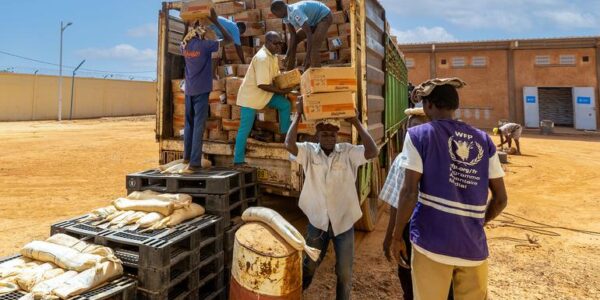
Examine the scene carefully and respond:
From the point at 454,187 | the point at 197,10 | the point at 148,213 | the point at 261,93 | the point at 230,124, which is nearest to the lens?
the point at 454,187

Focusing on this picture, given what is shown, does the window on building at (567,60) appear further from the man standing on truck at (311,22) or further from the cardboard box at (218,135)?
the cardboard box at (218,135)

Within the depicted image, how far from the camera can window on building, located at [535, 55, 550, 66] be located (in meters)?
21.8

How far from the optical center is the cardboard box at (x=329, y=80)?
2.80 meters

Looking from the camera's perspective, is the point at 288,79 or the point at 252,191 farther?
the point at 252,191

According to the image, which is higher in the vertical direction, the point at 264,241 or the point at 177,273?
the point at 264,241

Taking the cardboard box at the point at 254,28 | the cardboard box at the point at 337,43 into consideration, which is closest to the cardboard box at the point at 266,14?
the cardboard box at the point at 254,28

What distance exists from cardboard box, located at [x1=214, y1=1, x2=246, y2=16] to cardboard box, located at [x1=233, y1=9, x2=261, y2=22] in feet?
0.33

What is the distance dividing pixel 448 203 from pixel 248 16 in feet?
12.8

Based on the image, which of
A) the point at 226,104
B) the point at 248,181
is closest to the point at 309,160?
the point at 248,181

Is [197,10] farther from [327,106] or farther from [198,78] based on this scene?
[327,106]

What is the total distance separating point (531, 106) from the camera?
22.1 metres

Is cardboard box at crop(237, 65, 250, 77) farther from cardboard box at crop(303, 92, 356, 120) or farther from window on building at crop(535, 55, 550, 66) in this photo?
window on building at crop(535, 55, 550, 66)

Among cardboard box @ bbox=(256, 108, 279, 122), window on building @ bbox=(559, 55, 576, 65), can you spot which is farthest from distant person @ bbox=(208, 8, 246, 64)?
window on building @ bbox=(559, 55, 576, 65)

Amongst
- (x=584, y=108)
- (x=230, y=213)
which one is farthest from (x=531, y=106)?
(x=230, y=213)
